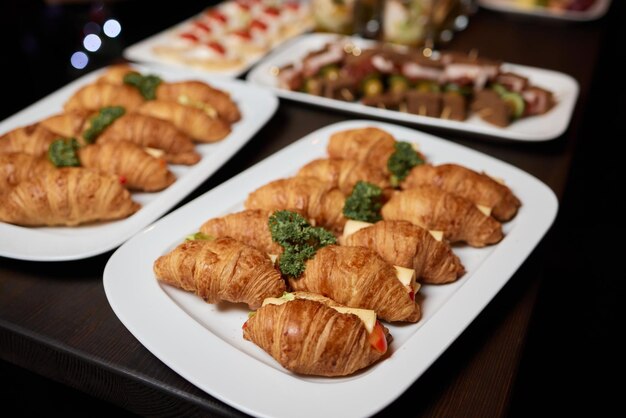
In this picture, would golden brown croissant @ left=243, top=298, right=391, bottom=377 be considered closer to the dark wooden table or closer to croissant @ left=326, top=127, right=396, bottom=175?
the dark wooden table

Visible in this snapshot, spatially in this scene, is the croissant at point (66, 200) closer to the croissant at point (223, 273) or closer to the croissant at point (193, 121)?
the croissant at point (223, 273)

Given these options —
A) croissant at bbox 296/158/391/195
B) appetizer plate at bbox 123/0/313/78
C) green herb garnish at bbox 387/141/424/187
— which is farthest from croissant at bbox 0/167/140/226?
appetizer plate at bbox 123/0/313/78

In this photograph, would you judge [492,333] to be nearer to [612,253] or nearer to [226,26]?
[612,253]

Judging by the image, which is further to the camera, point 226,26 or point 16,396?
point 226,26

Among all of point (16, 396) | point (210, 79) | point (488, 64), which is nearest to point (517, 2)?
point (488, 64)

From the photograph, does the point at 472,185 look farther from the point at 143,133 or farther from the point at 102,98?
the point at 102,98

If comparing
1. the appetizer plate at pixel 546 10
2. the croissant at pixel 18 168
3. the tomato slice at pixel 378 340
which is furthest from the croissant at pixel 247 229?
the appetizer plate at pixel 546 10
